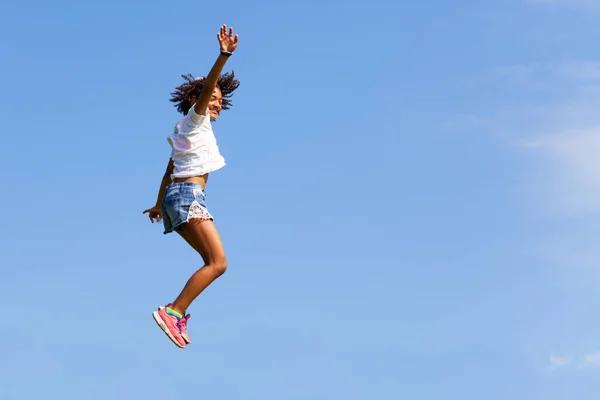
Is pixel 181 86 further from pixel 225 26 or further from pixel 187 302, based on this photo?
pixel 187 302

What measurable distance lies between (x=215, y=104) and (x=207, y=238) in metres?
1.64

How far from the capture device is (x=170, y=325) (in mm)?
10648

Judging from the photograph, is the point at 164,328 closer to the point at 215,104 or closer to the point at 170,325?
the point at 170,325

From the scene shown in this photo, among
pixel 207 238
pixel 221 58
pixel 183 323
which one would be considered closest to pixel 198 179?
pixel 207 238

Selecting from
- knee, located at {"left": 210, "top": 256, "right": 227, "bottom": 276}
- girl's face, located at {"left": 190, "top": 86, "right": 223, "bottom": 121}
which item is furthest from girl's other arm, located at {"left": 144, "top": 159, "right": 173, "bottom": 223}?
knee, located at {"left": 210, "top": 256, "right": 227, "bottom": 276}

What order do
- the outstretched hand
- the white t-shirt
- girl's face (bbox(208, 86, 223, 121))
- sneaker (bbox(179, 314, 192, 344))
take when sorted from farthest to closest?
1. girl's face (bbox(208, 86, 223, 121))
2. the white t-shirt
3. sneaker (bbox(179, 314, 192, 344))
4. the outstretched hand

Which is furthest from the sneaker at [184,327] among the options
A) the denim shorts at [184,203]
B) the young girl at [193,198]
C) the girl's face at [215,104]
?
the girl's face at [215,104]

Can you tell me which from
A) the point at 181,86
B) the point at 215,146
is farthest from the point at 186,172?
the point at 181,86

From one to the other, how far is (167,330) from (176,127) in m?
2.32

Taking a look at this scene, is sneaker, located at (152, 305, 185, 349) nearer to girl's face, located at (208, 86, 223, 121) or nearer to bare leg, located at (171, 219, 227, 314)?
bare leg, located at (171, 219, 227, 314)

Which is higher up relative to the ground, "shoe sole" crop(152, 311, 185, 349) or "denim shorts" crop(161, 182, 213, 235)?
"denim shorts" crop(161, 182, 213, 235)

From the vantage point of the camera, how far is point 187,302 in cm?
1084

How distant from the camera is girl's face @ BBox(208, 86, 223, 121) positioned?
11320 mm

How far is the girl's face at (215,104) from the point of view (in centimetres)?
1132
